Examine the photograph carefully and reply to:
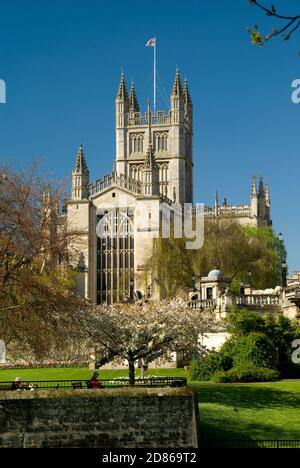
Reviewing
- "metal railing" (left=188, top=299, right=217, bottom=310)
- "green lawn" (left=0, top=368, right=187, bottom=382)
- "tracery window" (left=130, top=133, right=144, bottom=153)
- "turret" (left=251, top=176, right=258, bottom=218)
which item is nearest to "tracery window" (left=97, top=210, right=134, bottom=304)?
"turret" (left=251, top=176, right=258, bottom=218)

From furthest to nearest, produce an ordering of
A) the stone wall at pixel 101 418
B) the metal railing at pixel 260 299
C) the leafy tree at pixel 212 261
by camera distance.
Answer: the leafy tree at pixel 212 261 → the metal railing at pixel 260 299 → the stone wall at pixel 101 418

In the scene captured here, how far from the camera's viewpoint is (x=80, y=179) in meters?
83.2

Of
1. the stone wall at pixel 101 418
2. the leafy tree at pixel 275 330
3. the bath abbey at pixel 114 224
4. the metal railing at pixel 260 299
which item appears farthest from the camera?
the bath abbey at pixel 114 224

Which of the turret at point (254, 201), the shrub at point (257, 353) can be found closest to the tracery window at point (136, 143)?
the turret at point (254, 201)

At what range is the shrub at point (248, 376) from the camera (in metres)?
42.4

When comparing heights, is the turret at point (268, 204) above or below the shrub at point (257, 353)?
above

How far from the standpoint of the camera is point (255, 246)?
236 ft

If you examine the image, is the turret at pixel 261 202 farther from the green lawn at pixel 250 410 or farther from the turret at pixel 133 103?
the green lawn at pixel 250 410

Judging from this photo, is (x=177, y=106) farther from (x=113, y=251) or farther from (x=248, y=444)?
(x=248, y=444)

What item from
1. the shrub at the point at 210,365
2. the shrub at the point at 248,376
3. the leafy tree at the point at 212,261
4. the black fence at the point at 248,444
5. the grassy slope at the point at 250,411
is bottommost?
the black fence at the point at 248,444

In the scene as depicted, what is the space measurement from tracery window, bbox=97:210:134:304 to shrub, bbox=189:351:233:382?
37.5 meters

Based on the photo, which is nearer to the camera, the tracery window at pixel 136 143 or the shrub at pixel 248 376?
the shrub at pixel 248 376

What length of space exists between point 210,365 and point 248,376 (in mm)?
2227

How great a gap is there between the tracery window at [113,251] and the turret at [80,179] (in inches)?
109
